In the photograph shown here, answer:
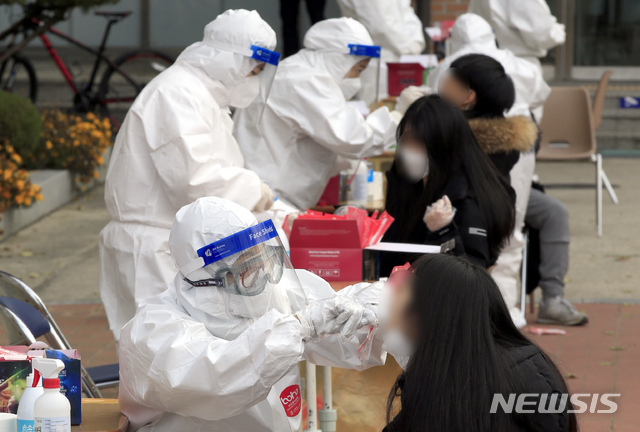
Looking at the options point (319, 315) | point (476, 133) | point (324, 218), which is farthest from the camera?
point (476, 133)

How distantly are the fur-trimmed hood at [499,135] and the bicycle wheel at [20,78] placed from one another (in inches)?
286

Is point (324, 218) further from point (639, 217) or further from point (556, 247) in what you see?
point (639, 217)

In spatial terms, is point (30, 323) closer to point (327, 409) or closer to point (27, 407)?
point (327, 409)

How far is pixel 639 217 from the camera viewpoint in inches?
352

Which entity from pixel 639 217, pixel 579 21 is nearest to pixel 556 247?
pixel 639 217

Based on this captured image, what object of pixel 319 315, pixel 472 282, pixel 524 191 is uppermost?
pixel 472 282

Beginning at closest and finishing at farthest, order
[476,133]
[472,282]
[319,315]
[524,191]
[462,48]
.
A: 1. [472,282]
2. [319,315]
3. [476,133]
4. [524,191]
5. [462,48]

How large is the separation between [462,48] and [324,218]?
4.13 meters

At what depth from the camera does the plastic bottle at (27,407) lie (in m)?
2.34

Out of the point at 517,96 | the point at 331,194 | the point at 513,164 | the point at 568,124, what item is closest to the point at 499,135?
the point at 513,164

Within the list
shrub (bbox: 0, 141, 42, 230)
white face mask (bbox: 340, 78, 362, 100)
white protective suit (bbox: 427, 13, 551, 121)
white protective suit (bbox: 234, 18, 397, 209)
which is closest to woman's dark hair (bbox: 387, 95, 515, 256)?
white protective suit (bbox: 234, 18, 397, 209)

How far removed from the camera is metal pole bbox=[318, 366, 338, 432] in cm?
348

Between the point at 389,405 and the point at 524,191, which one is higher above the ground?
the point at 389,405

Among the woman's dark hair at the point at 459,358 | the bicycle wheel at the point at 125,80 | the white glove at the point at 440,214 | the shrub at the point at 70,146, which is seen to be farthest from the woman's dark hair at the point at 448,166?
the bicycle wheel at the point at 125,80
